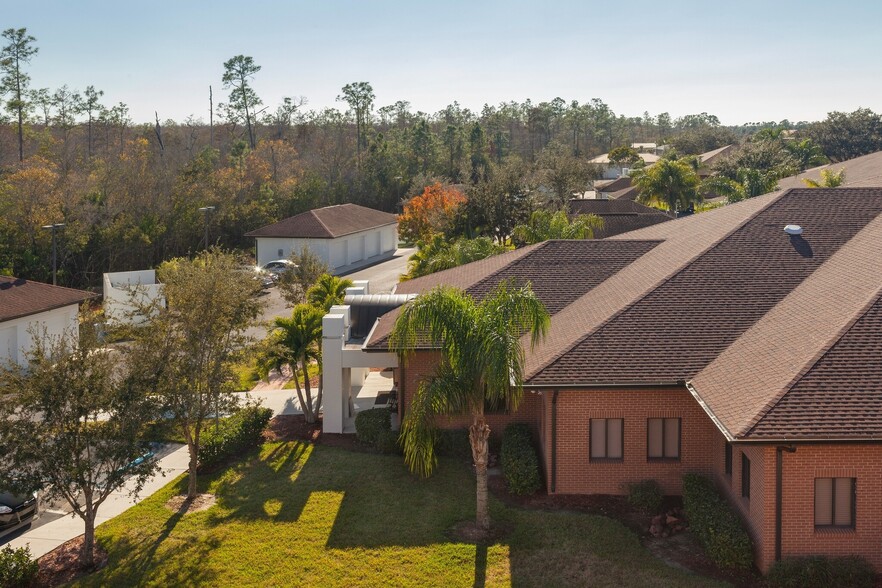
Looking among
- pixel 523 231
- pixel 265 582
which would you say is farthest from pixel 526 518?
pixel 523 231

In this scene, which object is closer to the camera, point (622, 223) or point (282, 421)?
point (282, 421)

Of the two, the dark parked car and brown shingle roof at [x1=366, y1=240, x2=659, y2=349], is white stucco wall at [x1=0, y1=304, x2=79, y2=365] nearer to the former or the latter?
the dark parked car

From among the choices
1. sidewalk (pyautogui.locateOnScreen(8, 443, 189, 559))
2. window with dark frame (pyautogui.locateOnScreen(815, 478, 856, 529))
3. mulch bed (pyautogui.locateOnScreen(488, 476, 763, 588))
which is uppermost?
window with dark frame (pyautogui.locateOnScreen(815, 478, 856, 529))

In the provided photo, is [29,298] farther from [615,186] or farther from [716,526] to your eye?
[615,186]

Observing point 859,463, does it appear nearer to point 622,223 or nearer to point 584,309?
point 584,309

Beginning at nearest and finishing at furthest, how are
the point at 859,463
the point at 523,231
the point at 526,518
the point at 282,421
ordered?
the point at 859,463
the point at 526,518
the point at 282,421
the point at 523,231

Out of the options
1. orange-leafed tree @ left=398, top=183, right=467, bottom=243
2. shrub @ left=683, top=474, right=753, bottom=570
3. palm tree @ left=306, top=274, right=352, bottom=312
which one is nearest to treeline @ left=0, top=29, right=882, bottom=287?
orange-leafed tree @ left=398, top=183, right=467, bottom=243

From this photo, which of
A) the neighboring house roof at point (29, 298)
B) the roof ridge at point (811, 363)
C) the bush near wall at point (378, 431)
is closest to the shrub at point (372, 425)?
the bush near wall at point (378, 431)
